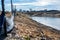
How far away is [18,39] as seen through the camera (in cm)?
1342

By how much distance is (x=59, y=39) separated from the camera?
59.8ft

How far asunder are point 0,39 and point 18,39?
1220 mm

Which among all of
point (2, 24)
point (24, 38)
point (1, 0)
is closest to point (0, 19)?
point (2, 24)

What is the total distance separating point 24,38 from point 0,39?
6.43 ft

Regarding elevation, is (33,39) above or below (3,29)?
below

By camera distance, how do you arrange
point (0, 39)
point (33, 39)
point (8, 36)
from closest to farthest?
1. point (0, 39)
2. point (8, 36)
3. point (33, 39)

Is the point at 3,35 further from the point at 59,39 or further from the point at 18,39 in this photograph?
the point at 59,39

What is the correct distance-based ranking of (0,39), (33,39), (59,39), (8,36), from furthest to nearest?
(59,39) → (33,39) → (8,36) → (0,39)

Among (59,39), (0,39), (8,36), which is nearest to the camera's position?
(0,39)

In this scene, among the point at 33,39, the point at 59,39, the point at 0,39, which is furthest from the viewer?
the point at 59,39

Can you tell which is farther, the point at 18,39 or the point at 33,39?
the point at 33,39

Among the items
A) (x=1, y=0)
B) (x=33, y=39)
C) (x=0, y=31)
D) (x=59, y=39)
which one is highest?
(x=1, y=0)

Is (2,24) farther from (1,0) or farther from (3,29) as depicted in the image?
(1,0)

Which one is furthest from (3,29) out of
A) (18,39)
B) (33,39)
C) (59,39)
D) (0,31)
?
(59,39)
